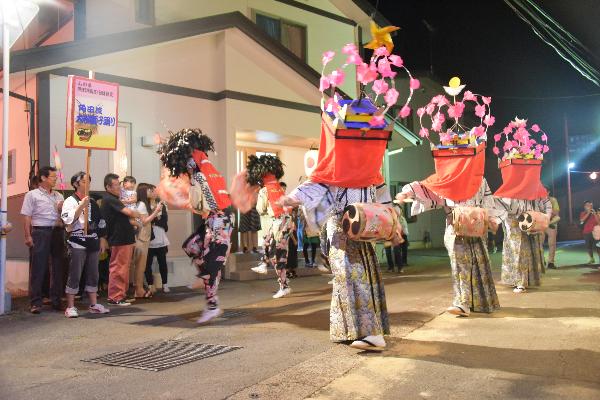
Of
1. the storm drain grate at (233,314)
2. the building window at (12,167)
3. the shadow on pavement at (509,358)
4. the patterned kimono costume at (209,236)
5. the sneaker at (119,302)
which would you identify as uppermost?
the building window at (12,167)

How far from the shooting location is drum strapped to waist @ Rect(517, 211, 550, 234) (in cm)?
905

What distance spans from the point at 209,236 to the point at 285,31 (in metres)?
11.3

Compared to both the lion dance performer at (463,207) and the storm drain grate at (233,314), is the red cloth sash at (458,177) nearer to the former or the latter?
the lion dance performer at (463,207)

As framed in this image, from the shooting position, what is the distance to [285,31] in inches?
645

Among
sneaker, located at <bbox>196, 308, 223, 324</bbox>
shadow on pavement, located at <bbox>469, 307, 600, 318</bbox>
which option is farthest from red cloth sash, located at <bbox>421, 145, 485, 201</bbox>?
sneaker, located at <bbox>196, 308, 223, 324</bbox>

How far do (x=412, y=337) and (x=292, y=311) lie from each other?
2.40 metres

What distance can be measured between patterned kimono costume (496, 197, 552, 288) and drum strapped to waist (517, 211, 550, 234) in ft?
0.63

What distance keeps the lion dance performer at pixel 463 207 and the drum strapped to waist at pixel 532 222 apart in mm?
2265

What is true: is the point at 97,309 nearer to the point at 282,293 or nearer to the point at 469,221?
the point at 282,293

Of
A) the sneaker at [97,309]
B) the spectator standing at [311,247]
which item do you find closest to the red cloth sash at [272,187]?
the sneaker at [97,309]

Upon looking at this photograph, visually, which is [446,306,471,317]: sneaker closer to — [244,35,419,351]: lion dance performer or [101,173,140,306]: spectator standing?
[244,35,419,351]: lion dance performer

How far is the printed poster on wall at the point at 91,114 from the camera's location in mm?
7711

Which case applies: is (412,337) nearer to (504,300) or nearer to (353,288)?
(353,288)

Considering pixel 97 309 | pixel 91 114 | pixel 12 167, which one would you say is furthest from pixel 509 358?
pixel 12 167
